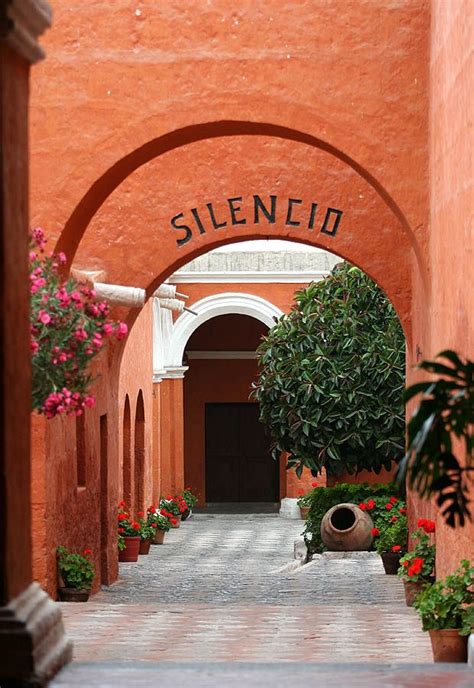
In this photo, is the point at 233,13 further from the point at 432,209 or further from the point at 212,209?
the point at 212,209

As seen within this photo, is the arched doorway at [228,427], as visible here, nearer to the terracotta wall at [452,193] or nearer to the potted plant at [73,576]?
the potted plant at [73,576]

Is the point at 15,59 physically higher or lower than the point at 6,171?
higher

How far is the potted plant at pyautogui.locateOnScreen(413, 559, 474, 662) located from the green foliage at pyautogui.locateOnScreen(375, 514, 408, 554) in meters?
6.71

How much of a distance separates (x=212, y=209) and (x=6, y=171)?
8987mm

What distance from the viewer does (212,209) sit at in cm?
1385

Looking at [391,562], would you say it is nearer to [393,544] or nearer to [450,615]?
[393,544]

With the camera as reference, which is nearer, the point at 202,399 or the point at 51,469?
the point at 51,469

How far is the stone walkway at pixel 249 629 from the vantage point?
18.4 feet

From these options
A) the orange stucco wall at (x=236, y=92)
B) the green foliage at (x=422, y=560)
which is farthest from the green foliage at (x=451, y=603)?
the green foliage at (x=422, y=560)

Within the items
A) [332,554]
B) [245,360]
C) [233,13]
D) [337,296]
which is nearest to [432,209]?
[233,13]

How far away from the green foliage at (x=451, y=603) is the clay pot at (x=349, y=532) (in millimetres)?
8753

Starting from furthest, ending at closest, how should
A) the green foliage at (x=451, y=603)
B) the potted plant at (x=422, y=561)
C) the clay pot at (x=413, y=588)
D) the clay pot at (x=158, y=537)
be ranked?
the clay pot at (x=158, y=537) < the clay pot at (x=413, y=588) < the potted plant at (x=422, y=561) < the green foliage at (x=451, y=603)

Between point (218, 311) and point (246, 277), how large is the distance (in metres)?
0.85

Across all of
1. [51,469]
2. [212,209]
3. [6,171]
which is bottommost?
[51,469]
